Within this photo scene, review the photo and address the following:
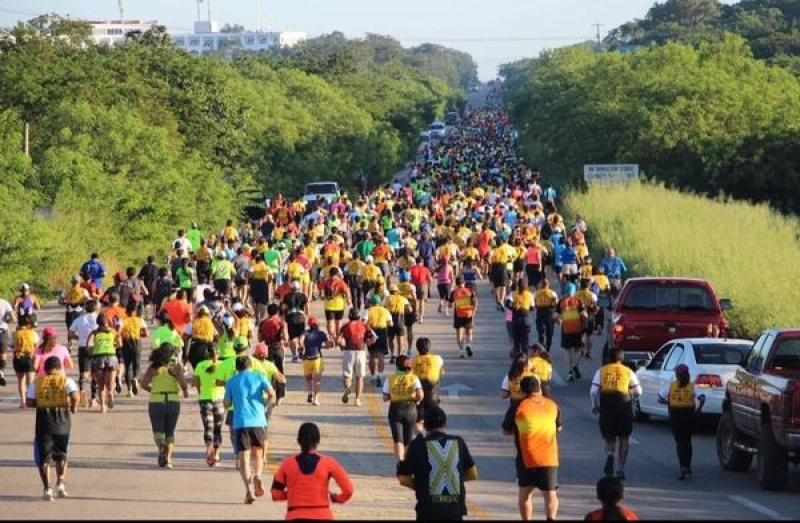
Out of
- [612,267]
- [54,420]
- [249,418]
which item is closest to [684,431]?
[249,418]

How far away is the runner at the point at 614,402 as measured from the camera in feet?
62.2

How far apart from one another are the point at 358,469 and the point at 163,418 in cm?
232

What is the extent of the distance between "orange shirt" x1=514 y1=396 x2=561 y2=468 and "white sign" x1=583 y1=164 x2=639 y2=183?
51774 millimetres

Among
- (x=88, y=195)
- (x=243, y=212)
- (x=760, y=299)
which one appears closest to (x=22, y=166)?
(x=88, y=195)

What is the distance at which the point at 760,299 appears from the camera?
111ft

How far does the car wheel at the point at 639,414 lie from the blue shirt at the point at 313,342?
175 inches

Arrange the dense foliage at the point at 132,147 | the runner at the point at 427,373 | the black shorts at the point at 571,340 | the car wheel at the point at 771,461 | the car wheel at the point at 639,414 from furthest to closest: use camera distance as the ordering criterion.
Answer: the dense foliage at the point at 132,147 → the black shorts at the point at 571,340 → the car wheel at the point at 639,414 → the runner at the point at 427,373 → the car wheel at the point at 771,461

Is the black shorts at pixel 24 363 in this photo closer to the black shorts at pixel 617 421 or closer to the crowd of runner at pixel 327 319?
the crowd of runner at pixel 327 319

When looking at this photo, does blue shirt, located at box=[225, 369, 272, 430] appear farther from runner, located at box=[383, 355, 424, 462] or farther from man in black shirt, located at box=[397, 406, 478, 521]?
man in black shirt, located at box=[397, 406, 478, 521]

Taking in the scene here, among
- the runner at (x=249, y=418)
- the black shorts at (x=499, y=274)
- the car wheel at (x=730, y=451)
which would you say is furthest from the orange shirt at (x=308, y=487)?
the black shorts at (x=499, y=274)

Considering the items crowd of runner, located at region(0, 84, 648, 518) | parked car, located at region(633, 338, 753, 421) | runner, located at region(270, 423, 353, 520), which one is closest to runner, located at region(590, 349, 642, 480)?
crowd of runner, located at region(0, 84, 648, 518)

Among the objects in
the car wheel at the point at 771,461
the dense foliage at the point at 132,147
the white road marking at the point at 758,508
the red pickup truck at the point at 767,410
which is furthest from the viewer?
the dense foliage at the point at 132,147

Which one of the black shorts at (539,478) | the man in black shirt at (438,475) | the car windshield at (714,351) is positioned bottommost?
the car windshield at (714,351)

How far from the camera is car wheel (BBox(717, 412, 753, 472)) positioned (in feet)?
66.0
